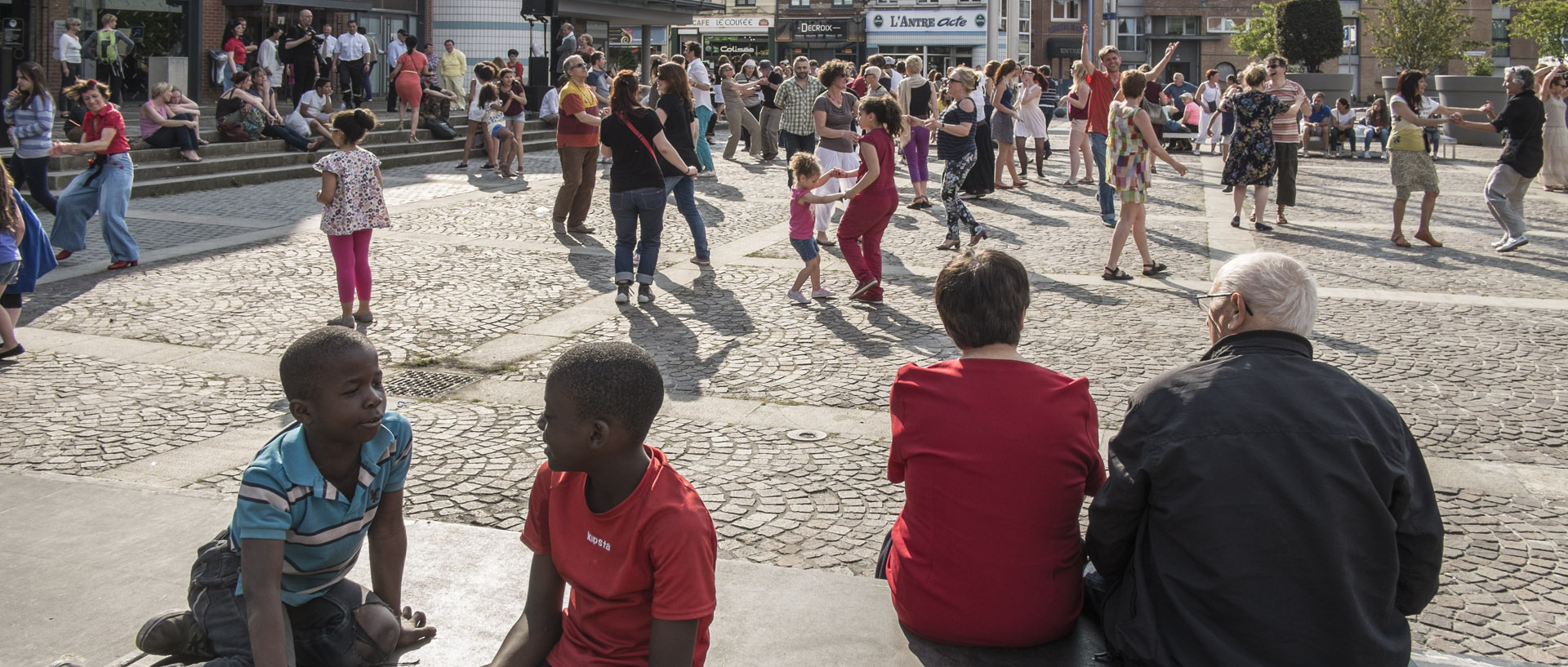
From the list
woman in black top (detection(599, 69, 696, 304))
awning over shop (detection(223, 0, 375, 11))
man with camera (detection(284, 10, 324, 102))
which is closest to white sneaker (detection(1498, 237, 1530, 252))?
woman in black top (detection(599, 69, 696, 304))

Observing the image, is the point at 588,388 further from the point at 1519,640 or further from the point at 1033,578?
the point at 1519,640

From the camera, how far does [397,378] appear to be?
21.3 feet

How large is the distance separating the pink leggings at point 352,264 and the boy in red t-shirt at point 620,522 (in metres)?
5.50

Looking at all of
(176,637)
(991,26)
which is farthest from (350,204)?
(991,26)

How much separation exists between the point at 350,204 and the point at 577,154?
415 centimetres

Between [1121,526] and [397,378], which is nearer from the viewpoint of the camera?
[1121,526]

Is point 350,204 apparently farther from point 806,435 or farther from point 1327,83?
point 1327,83

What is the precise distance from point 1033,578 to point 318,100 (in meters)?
16.8

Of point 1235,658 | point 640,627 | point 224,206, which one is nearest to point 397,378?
point 640,627

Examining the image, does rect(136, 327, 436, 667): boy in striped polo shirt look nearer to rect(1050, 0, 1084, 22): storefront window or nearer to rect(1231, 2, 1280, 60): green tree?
rect(1231, 2, 1280, 60): green tree

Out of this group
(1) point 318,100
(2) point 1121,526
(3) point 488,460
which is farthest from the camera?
(1) point 318,100

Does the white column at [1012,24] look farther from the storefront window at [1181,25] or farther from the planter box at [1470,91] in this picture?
the planter box at [1470,91]

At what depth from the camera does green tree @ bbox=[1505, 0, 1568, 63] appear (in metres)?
38.5

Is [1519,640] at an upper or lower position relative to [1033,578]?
lower
